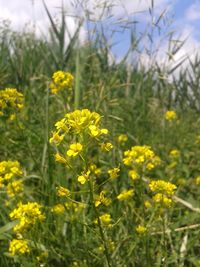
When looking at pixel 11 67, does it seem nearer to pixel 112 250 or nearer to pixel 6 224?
pixel 6 224

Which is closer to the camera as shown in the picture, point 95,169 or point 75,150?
point 75,150

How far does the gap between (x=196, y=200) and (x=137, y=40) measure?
858mm

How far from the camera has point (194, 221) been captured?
6.91 feet

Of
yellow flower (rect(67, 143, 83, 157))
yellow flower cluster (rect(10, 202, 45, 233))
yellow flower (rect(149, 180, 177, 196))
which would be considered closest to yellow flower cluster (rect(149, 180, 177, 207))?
yellow flower (rect(149, 180, 177, 196))

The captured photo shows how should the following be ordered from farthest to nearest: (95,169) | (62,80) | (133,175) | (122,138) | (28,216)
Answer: (122,138)
(62,80)
(133,175)
(28,216)
(95,169)

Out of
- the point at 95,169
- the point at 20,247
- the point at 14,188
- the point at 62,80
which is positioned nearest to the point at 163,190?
the point at 95,169

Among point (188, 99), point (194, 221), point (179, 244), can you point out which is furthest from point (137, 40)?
point (188, 99)

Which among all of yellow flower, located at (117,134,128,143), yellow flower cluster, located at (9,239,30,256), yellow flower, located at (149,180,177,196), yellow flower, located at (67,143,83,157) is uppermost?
yellow flower, located at (67,143,83,157)

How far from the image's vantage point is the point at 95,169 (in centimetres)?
131

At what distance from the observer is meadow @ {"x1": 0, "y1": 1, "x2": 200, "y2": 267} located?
154cm

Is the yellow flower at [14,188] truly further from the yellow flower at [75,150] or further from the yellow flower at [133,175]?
the yellow flower at [75,150]

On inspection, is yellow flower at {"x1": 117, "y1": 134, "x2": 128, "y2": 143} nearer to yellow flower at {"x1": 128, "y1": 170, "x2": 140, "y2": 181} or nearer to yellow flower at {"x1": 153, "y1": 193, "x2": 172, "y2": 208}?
yellow flower at {"x1": 128, "y1": 170, "x2": 140, "y2": 181}

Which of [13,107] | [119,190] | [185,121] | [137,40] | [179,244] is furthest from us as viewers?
[185,121]

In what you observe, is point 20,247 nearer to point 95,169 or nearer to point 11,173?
point 11,173
